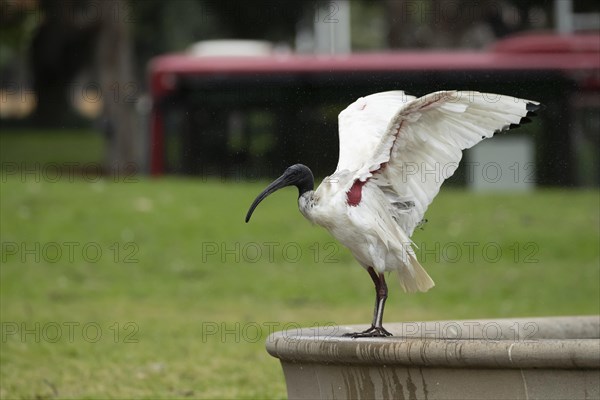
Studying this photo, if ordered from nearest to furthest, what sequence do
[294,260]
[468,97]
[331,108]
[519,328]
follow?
[468,97] < [519,328] < [294,260] < [331,108]

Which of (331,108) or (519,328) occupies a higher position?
(519,328)

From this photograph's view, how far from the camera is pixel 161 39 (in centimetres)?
4238

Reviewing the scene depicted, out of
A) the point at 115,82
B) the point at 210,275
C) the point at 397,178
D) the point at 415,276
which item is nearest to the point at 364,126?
the point at 397,178

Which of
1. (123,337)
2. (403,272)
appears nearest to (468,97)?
(403,272)

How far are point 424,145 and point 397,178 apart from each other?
19 centimetres

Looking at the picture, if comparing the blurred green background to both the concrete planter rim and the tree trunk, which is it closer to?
the concrete planter rim

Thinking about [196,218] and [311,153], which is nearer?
[196,218]

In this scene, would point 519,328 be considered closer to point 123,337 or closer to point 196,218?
point 123,337

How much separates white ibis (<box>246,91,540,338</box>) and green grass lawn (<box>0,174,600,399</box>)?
2.87 metres

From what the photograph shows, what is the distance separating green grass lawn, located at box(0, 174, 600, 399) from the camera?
32.7 feet

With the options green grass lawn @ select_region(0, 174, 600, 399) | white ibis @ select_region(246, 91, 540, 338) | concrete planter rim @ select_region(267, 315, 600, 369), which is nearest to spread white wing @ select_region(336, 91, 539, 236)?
white ibis @ select_region(246, 91, 540, 338)

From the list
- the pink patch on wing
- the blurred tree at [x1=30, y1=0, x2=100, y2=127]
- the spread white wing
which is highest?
the spread white wing

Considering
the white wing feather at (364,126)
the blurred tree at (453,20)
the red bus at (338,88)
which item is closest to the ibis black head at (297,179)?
the white wing feather at (364,126)

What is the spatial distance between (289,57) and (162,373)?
1446 centimetres
